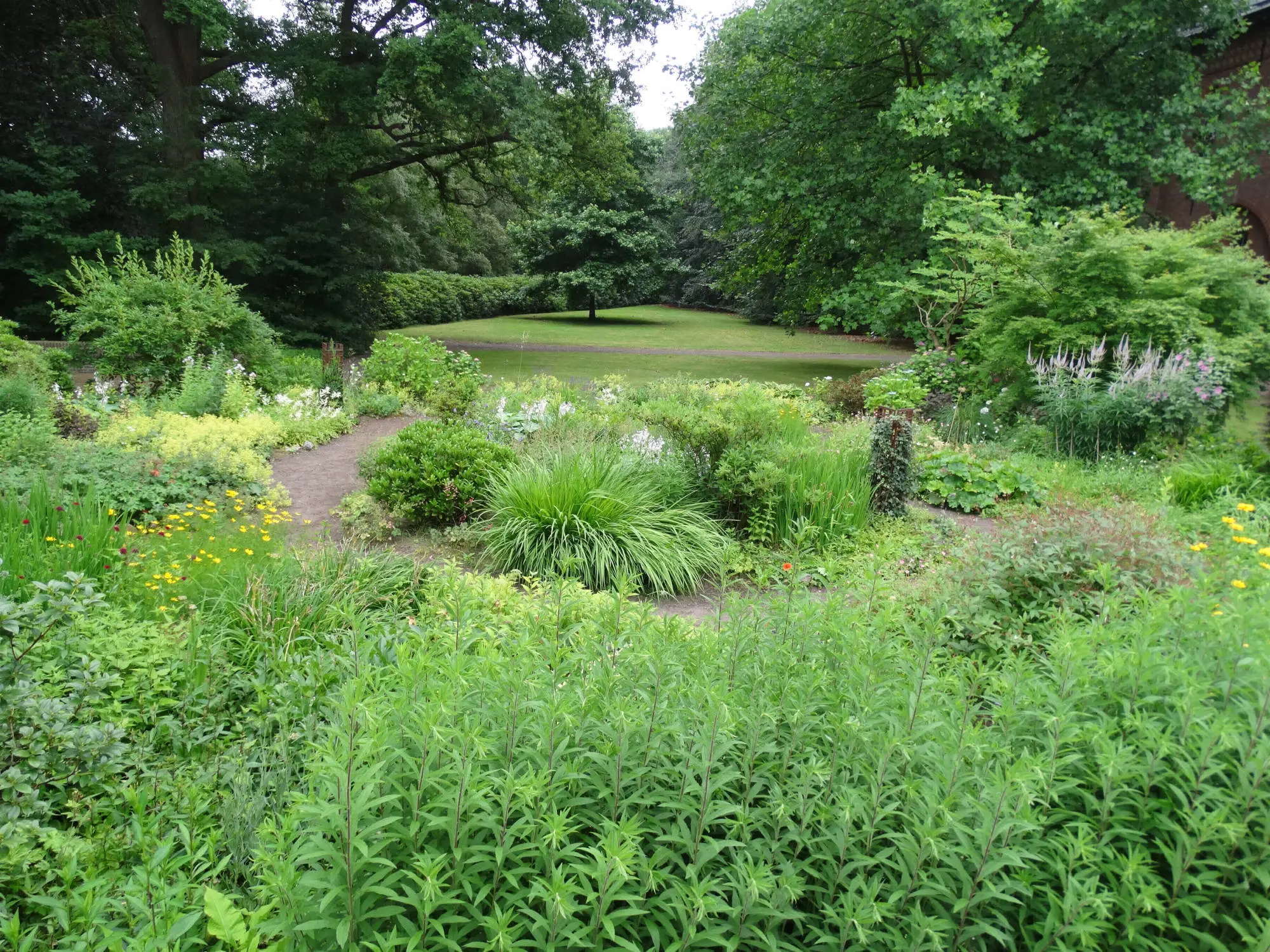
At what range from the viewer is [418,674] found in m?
2.07

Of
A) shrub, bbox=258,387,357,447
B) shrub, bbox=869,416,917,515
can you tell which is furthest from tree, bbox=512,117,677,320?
shrub, bbox=869,416,917,515

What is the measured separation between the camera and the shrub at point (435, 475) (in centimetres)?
667

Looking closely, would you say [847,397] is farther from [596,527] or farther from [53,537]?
[53,537]

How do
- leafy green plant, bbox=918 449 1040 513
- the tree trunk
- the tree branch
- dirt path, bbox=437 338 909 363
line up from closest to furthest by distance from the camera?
leafy green plant, bbox=918 449 1040 513
the tree trunk
the tree branch
dirt path, bbox=437 338 909 363

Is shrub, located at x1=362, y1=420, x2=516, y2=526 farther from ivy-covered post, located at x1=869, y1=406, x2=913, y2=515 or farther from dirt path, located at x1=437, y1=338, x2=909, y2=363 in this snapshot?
dirt path, located at x1=437, y1=338, x2=909, y2=363

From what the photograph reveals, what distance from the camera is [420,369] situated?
1230 cm

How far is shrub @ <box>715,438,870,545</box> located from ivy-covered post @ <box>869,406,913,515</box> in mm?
252

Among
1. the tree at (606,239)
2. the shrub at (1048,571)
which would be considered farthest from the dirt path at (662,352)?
the shrub at (1048,571)

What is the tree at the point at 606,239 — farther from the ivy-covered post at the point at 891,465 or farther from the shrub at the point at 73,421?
the ivy-covered post at the point at 891,465

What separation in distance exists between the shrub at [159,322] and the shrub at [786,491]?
845 cm

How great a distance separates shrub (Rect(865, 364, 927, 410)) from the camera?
1059 cm

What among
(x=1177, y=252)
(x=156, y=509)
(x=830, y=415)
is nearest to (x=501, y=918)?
(x=156, y=509)

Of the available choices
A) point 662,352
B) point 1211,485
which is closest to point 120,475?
point 1211,485

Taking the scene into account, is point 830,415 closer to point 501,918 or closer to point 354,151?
point 501,918
